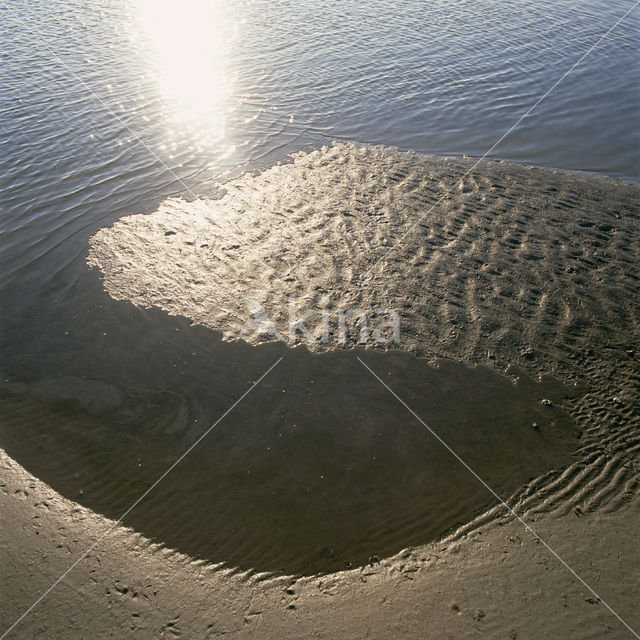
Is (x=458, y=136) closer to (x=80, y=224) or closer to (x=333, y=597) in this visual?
(x=80, y=224)

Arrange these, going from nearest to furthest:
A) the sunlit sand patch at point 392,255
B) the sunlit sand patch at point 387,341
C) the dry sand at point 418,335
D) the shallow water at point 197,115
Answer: the dry sand at point 418,335, the sunlit sand patch at point 387,341, the shallow water at point 197,115, the sunlit sand patch at point 392,255

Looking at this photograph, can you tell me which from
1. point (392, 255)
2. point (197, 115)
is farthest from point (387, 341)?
point (197, 115)

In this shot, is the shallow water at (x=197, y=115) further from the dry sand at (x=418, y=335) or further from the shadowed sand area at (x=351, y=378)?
the dry sand at (x=418, y=335)

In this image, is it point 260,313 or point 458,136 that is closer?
point 260,313

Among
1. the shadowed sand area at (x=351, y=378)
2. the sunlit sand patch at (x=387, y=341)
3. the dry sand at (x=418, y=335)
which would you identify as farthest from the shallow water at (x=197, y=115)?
the dry sand at (x=418, y=335)

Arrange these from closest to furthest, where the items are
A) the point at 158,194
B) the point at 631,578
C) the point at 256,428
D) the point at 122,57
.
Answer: the point at 631,578
the point at 256,428
the point at 158,194
the point at 122,57

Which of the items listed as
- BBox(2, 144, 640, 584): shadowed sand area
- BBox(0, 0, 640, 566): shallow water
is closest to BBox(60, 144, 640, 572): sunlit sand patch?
BBox(2, 144, 640, 584): shadowed sand area

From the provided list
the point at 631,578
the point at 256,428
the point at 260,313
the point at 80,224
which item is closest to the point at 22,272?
the point at 80,224
